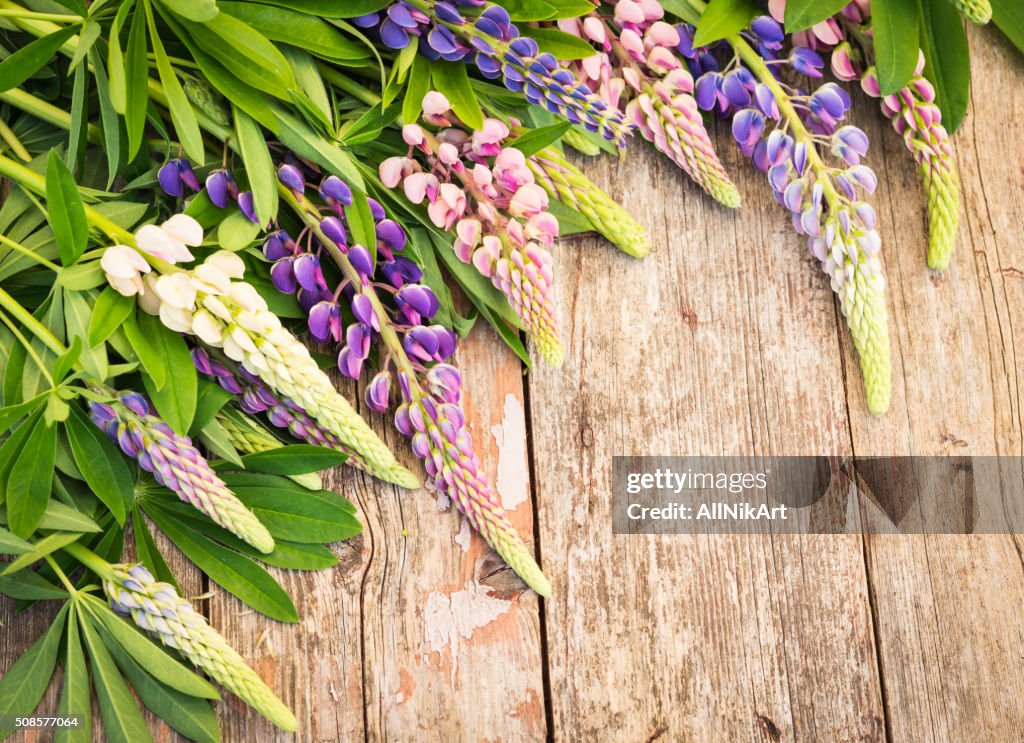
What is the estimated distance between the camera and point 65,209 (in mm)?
910

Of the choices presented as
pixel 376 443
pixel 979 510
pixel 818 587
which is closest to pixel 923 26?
pixel 979 510

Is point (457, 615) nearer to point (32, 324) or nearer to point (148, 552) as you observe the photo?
point (148, 552)

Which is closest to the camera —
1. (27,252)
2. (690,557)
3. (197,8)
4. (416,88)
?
(197,8)

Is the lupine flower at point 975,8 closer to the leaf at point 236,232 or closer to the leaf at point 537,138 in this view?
the leaf at point 537,138

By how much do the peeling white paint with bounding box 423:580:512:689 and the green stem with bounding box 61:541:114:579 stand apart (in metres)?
0.38

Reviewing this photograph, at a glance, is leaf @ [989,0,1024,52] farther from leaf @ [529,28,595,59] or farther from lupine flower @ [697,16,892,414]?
leaf @ [529,28,595,59]

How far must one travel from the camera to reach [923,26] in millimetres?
1206

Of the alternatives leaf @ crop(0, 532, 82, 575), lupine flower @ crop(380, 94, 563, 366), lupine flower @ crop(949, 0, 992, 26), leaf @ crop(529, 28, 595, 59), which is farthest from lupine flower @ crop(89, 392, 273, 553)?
lupine flower @ crop(949, 0, 992, 26)

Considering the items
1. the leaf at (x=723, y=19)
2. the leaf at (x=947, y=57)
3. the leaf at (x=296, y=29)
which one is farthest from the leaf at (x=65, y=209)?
the leaf at (x=947, y=57)

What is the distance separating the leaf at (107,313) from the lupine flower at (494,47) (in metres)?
0.43

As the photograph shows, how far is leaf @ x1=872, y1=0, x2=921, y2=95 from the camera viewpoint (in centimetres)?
115

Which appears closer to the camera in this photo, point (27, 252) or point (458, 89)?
point (27, 252)

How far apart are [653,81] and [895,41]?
315 millimetres

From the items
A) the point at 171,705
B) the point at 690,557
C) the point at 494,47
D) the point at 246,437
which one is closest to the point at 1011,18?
the point at 494,47
